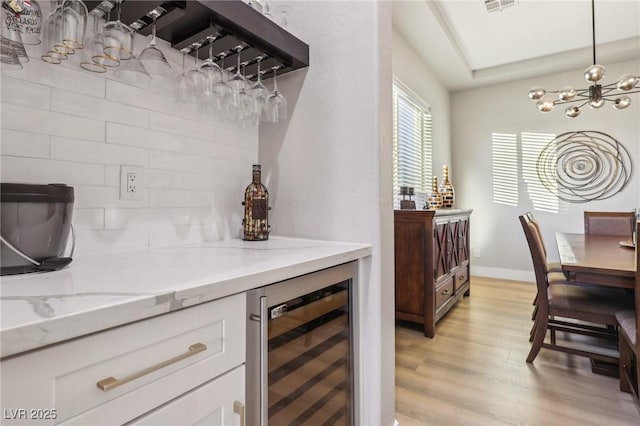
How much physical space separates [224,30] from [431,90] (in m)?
3.58

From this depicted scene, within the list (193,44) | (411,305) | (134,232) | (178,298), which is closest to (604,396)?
(411,305)

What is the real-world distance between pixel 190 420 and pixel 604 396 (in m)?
2.18

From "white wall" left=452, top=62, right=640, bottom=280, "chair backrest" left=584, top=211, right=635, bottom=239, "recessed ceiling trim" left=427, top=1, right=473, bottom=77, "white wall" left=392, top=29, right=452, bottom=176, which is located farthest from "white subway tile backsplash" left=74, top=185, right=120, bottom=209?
"white wall" left=452, top=62, right=640, bottom=280

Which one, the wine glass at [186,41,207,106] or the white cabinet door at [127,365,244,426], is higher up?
the wine glass at [186,41,207,106]

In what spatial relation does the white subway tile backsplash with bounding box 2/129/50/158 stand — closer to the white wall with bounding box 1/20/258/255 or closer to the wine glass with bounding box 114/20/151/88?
the white wall with bounding box 1/20/258/255

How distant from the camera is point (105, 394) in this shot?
57 cm

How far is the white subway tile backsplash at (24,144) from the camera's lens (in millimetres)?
909

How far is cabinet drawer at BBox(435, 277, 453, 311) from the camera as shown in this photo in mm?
2697

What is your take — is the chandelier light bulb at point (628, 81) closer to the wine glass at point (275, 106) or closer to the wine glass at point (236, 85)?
the wine glass at point (275, 106)

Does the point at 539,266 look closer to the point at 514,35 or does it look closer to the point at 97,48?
the point at 97,48

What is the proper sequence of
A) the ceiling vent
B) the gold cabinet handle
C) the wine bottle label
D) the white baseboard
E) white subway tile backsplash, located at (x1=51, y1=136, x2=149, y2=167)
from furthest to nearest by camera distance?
the white baseboard
the ceiling vent
the wine bottle label
white subway tile backsplash, located at (x1=51, y1=136, x2=149, y2=167)
the gold cabinet handle

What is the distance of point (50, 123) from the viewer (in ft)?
3.25

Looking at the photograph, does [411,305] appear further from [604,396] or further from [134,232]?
[134,232]

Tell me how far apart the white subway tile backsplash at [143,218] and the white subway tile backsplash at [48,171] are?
0.12 meters
